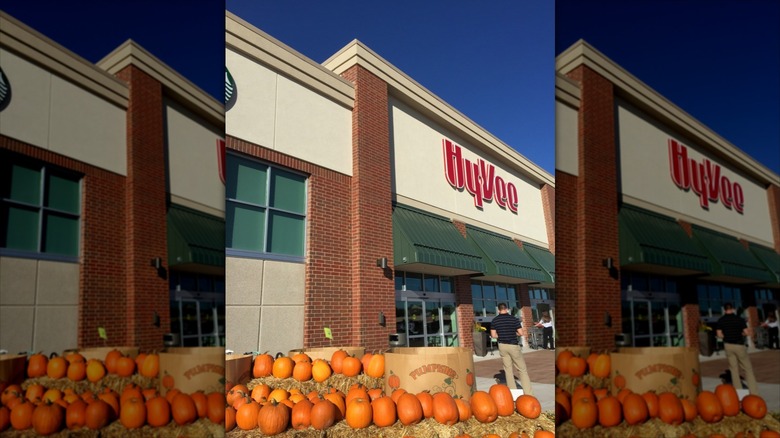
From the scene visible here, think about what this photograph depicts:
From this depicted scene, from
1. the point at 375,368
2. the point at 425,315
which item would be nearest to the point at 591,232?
the point at 375,368

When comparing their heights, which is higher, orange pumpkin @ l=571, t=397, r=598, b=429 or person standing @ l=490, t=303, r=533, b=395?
orange pumpkin @ l=571, t=397, r=598, b=429

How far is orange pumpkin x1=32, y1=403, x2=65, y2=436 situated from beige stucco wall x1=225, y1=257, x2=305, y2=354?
869 cm

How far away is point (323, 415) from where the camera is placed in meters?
3.12

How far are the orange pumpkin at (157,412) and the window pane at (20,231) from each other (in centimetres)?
44

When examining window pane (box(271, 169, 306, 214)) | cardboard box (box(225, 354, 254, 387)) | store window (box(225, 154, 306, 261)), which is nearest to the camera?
cardboard box (box(225, 354, 254, 387))

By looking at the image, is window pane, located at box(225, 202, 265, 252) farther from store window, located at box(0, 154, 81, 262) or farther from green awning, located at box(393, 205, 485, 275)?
store window, located at box(0, 154, 81, 262)

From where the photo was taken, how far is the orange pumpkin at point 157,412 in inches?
42.1

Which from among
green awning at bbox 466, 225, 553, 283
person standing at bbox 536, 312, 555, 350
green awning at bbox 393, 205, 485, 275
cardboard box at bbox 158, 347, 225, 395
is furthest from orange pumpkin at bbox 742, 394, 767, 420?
person standing at bbox 536, 312, 555, 350

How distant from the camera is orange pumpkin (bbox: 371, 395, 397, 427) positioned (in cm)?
301

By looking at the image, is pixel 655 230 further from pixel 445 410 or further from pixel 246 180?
pixel 246 180

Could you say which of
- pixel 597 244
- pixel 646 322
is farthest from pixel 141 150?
pixel 646 322

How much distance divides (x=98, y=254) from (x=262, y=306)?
943 cm

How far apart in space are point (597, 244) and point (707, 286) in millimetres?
254

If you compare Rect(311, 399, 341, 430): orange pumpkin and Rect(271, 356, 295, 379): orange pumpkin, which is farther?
Rect(271, 356, 295, 379): orange pumpkin
